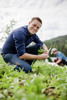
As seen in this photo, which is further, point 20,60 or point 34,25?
point 34,25

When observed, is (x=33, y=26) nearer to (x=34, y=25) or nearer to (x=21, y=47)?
(x=34, y=25)

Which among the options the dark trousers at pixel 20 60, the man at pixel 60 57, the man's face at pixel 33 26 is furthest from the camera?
the man at pixel 60 57

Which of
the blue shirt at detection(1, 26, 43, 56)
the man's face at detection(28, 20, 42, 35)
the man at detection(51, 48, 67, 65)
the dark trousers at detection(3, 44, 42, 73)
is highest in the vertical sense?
the man's face at detection(28, 20, 42, 35)

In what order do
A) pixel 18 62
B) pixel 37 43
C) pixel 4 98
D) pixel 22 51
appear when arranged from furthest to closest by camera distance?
pixel 37 43, pixel 18 62, pixel 22 51, pixel 4 98

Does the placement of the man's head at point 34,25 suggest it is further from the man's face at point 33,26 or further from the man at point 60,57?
the man at point 60,57

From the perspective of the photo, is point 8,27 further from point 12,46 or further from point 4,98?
point 4,98

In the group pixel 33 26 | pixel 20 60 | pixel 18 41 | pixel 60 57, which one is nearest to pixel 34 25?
pixel 33 26

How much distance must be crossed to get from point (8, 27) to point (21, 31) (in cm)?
3266

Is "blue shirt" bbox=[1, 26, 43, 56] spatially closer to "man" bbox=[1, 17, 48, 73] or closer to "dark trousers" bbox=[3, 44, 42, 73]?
"man" bbox=[1, 17, 48, 73]

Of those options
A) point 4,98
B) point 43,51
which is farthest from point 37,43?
point 4,98

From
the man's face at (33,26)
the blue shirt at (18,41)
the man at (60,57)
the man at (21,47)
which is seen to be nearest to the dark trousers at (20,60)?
the man at (21,47)

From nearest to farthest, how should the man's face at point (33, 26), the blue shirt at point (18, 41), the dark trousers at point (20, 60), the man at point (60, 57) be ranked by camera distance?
the blue shirt at point (18, 41) → the dark trousers at point (20, 60) → the man's face at point (33, 26) → the man at point (60, 57)

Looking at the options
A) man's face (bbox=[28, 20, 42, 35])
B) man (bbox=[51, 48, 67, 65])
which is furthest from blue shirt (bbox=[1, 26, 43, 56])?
man (bbox=[51, 48, 67, 65])

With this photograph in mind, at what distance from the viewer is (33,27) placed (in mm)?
3711
